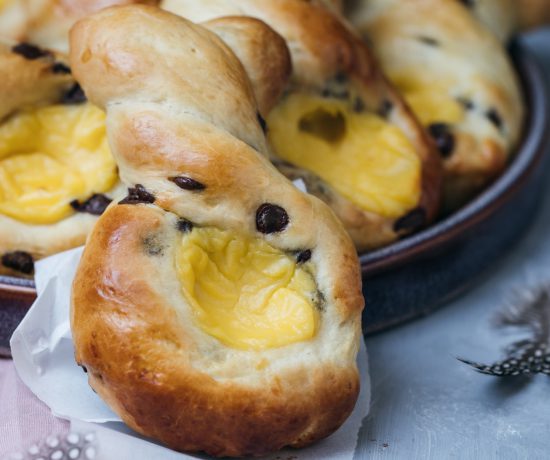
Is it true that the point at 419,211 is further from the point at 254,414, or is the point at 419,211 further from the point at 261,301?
the point at 254,414

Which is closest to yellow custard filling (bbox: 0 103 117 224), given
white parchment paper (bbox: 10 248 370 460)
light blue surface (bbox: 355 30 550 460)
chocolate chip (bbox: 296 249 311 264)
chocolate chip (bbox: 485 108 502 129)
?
white parchment paper (bbox: 10 248 370 460)

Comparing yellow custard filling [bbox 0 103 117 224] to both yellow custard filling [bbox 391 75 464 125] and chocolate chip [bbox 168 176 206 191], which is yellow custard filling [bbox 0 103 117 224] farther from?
yellow custard filling [bbox 391 75 464 125]

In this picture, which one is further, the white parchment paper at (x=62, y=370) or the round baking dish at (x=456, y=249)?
the round baking dish at (x=456, y=249)

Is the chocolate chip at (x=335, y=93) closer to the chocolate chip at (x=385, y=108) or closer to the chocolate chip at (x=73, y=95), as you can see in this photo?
the chocolate chip at (x=385, y=108)

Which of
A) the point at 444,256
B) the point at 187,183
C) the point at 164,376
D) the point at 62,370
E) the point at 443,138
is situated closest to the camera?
the point at 164,376

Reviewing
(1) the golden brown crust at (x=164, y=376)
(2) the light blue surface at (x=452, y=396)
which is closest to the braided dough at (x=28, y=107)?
(1) the golden brown crust at (x=164, y=376)

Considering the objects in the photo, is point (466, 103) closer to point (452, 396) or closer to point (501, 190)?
point (501, 190)

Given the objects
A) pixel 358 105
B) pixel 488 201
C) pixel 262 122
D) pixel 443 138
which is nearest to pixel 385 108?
pixel 358 105
